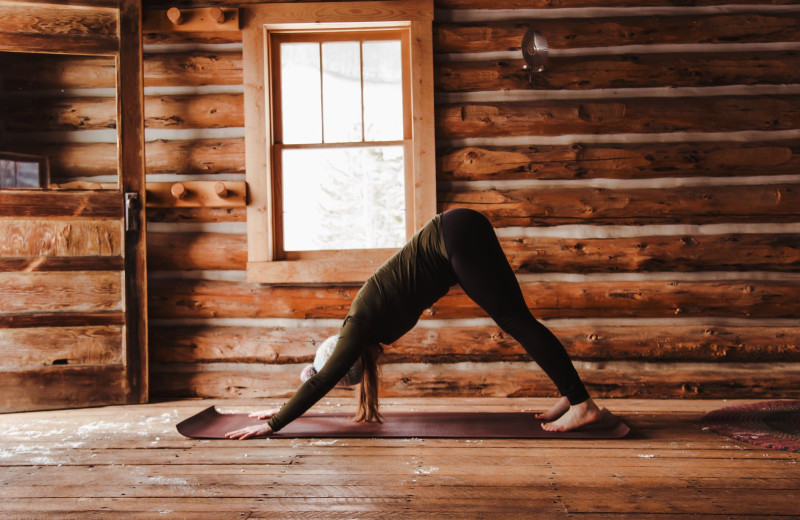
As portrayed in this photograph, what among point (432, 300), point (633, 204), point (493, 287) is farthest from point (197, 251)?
point (633, 204)

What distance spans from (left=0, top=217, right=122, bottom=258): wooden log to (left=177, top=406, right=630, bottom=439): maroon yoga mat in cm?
150

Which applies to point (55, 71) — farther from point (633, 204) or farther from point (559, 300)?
point (633, 204)

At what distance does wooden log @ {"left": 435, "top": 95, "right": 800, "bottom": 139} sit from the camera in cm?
452

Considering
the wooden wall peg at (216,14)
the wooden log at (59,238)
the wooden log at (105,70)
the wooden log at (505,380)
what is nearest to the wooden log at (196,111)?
the wooden log at (105,70)

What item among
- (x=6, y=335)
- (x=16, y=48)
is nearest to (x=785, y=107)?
(x=16, y=48)

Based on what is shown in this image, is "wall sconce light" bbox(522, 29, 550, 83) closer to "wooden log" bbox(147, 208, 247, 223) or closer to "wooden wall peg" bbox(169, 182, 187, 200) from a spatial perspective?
"wooden log" bbox(147, 208, 247, 223)

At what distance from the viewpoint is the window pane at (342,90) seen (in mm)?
4672

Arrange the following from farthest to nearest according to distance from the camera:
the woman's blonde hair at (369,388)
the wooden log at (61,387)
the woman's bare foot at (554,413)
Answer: the wooden log at (61,387) < the woman's bare foot at (554,413) < the woman's blonde hair at (369,388)

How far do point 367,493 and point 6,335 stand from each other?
128 inches

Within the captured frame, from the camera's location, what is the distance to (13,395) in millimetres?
4176

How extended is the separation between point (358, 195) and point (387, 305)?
→ 165 cm

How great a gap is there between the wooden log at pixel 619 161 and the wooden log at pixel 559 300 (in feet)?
2.85

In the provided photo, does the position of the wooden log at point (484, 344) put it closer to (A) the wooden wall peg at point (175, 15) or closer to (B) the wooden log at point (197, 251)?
(B) the wooden log at point (197, 251)

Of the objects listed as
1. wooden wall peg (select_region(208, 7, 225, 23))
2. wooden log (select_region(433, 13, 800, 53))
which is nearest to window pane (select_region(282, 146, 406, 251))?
wooden wall peg (select_region(208, 7, 225, 23))
